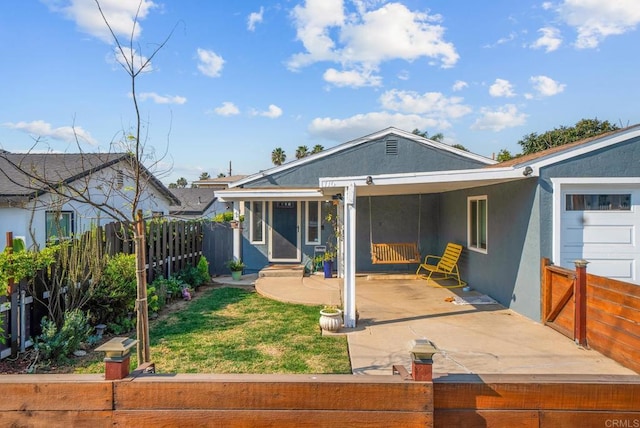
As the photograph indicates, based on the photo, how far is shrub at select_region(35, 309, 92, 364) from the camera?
4391 mm

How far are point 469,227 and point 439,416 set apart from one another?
25.3 ft

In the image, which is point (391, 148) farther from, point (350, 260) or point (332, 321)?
point (332, 321)

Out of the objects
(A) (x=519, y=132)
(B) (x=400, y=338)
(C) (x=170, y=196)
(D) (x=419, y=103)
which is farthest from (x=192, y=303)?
(A) (x=519, y=132)

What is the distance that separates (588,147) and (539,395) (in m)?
5.42

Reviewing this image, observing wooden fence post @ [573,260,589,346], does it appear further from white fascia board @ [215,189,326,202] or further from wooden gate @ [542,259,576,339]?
white fascia board @ [215,189,326,202]

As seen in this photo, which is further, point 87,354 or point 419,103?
point 419,103

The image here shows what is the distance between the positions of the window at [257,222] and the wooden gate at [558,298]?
7925 mm

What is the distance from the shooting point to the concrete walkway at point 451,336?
427 cm

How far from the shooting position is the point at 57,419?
5.83ft

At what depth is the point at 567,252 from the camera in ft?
19.4

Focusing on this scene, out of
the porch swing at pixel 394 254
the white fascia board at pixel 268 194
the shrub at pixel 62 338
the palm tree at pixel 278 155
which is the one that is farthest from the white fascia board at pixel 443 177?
the palm tree at pixel 278 155

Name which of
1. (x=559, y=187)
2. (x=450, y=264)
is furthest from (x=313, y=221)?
(x=559, y=187)

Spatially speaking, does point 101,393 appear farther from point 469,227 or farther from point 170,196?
point 170,196

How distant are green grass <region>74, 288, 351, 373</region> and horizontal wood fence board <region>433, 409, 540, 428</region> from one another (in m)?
2.57
